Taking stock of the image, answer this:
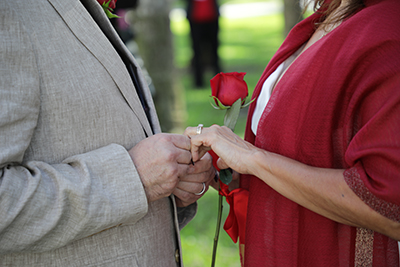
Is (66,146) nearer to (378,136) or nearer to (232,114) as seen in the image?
(232,114)

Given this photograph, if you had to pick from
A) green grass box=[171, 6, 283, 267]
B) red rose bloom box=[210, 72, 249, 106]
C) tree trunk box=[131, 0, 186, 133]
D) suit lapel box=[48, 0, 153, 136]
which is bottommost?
green grass box=[171, 6, 283, 267]

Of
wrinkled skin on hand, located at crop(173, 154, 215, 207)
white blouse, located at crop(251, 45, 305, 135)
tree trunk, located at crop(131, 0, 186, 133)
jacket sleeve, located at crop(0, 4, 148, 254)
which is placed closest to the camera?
jacket sleeve, located at crop(0, 4, 148, 254)

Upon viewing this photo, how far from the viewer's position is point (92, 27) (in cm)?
140

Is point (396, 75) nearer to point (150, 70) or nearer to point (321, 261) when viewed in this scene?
point (321, 261)

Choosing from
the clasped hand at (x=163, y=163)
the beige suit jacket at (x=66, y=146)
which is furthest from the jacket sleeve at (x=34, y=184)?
the clasped hand at (x=163, y=163)

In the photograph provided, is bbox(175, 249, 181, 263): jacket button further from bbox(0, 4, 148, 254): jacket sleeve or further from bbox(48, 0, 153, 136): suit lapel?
bbox(48, 0, 153, 136): suit lapel

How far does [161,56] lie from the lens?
6297 mm

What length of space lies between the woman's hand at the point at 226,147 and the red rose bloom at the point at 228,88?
5.3 inches

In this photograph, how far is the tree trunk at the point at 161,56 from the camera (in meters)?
6.10

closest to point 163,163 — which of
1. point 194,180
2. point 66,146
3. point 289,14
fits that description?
point 194,180

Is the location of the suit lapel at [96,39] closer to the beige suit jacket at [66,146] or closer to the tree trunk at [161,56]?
the beige suit jacket at [66,146]

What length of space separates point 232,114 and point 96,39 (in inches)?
26.1

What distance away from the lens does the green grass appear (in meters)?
3.60

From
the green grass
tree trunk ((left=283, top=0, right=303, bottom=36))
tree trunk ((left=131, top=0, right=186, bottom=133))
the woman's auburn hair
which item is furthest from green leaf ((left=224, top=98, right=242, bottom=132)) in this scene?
tree trunk ((left=283, top=0, right=303, bottom=36))
